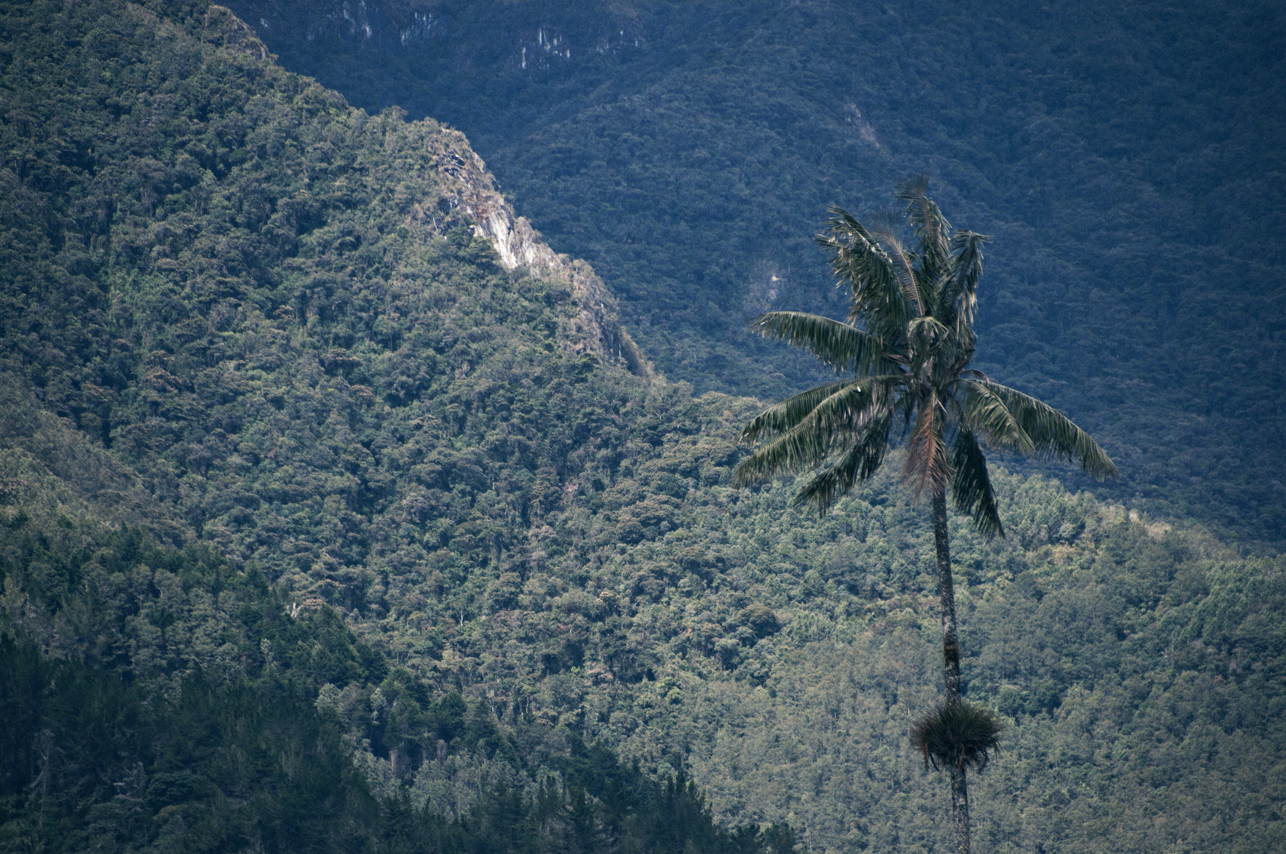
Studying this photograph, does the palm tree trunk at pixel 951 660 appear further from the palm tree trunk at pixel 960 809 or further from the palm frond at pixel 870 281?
the palm frond at pixel 870 281

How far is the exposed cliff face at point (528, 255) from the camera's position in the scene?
486 ft

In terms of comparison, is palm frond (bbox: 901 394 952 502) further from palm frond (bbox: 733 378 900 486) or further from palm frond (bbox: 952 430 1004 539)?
palm frond (bbox: 733 378 900 486)

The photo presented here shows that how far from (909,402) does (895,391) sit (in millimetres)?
341

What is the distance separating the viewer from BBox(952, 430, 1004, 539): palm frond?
100 ft

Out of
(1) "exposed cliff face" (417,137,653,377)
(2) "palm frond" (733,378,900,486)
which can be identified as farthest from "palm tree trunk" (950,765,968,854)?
(1) "exposed cliff face" (417,137,653,377)

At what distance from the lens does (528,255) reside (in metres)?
153

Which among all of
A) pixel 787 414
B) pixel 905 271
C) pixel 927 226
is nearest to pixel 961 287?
pixel 905 271

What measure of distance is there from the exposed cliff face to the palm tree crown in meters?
114

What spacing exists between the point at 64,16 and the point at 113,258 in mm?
28101

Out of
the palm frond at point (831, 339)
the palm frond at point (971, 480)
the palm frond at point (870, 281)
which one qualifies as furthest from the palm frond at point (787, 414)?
the palm frond at point (971, 480)

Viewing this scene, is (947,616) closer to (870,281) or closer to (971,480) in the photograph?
(971,480)

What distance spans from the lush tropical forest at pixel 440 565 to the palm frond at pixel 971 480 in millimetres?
50586

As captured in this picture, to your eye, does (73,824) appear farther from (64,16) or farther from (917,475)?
(64,16)

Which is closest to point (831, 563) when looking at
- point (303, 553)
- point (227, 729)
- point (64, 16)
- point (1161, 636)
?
point (1161, 636)
